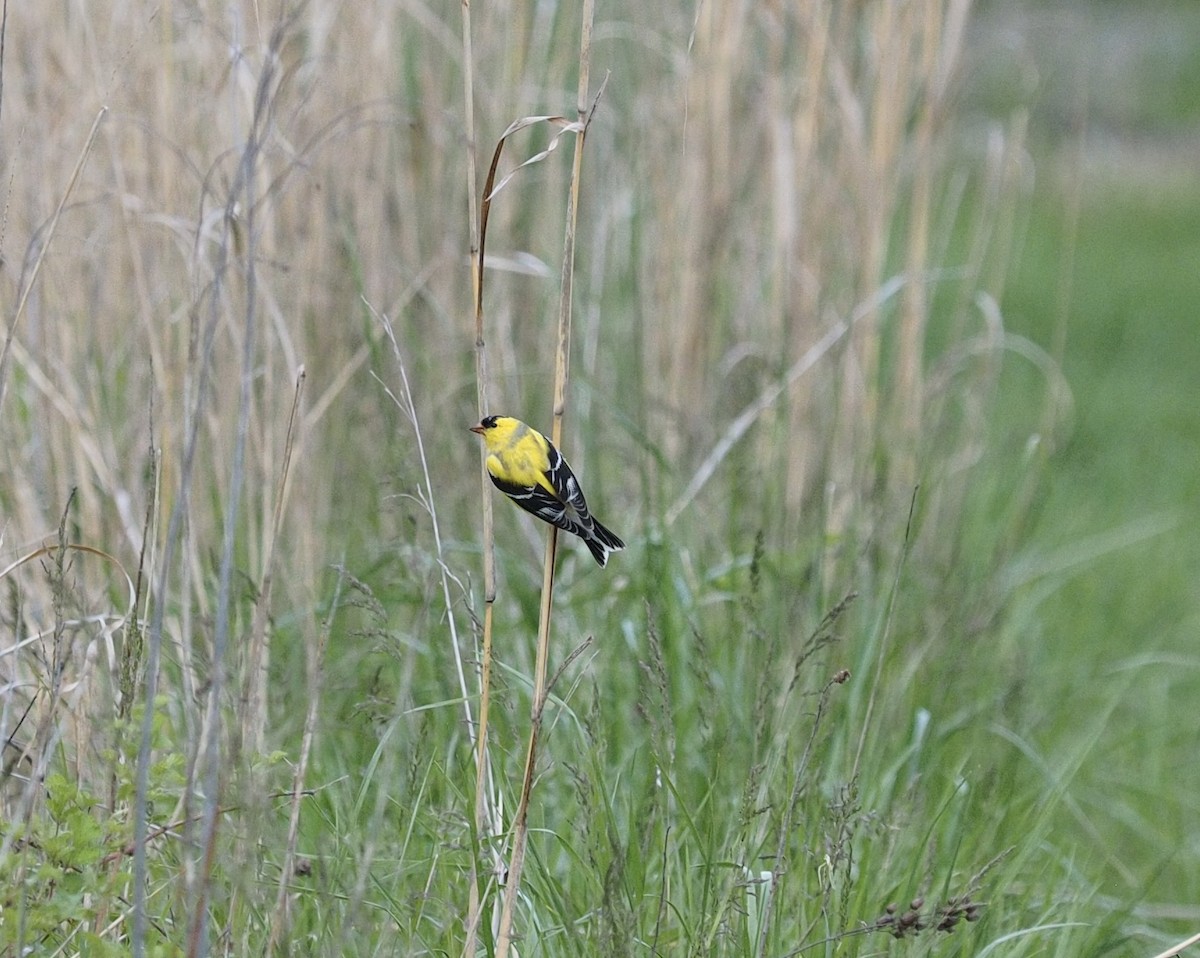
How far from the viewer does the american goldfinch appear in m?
1.47

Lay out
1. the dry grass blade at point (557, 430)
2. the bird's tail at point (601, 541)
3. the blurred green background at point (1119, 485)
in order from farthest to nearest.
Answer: the blurred green background at point (1119, 485) → the bird's tail at point (601, 541) → the dry grass blade at point (557, 430)

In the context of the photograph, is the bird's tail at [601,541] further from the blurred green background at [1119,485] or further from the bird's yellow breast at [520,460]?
the blurred green background at [1119,485]

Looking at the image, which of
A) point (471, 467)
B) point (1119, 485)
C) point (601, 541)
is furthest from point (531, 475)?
point (1119, 485)

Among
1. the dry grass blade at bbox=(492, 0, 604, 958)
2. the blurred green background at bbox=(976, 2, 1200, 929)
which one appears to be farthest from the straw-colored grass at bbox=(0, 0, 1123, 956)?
the blurred green background at bbox=(976, 2, 1200, 929)

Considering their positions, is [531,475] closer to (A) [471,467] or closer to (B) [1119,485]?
(A) [471,467]

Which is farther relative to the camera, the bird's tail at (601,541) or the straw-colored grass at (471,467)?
the bird's tail at (601,541)

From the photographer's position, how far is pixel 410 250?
2922mm

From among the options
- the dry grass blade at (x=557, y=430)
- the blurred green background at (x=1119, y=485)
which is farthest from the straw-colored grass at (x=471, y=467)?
the blurred green background at (x=1119, y=485)

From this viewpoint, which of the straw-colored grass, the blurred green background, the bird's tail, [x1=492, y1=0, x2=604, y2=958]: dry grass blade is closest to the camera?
[x1=492, y1=0, x2=604, y2=958]: dry grass blade

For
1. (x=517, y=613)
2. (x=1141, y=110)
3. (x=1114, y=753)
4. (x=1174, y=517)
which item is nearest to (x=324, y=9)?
(x=517, y=613)

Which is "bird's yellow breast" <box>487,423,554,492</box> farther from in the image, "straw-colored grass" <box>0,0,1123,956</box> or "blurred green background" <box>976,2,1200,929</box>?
"blurred green background" <box>976,2,1200,929</box>

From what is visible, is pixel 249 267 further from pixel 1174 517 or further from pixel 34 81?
pixel 1174 517

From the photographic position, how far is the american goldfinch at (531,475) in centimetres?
147

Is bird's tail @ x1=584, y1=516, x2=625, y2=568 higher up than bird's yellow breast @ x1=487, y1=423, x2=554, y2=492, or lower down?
lower down
